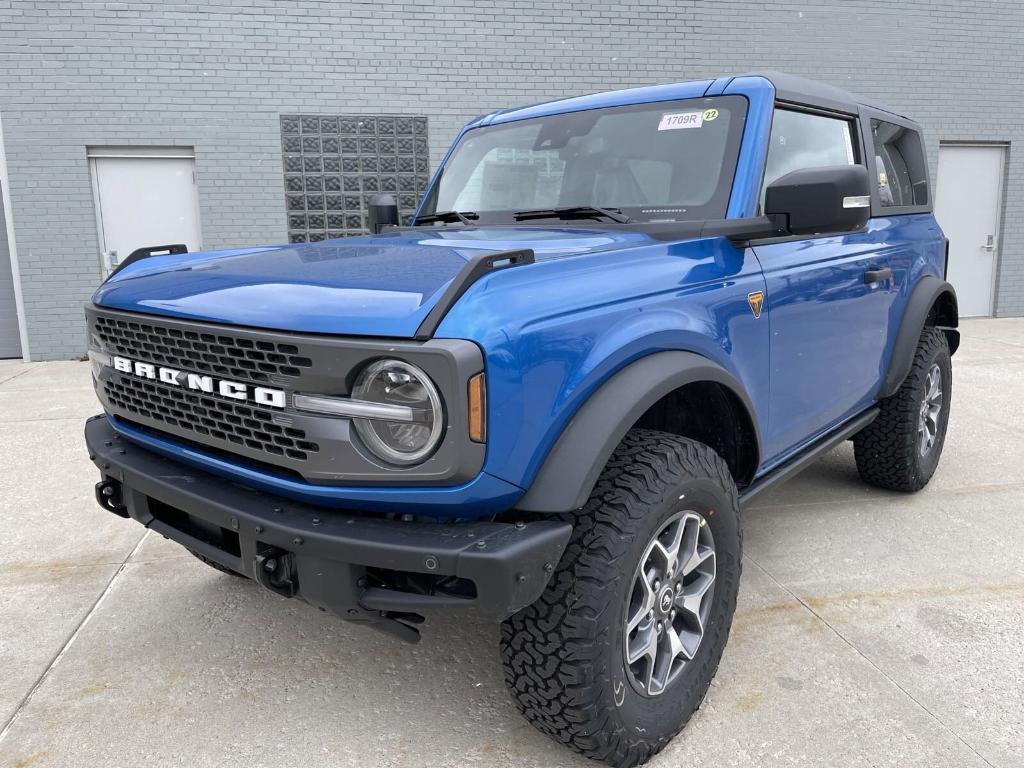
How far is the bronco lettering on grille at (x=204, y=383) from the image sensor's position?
1808 mm

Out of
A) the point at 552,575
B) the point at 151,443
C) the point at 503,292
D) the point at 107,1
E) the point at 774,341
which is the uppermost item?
the point at 107,1

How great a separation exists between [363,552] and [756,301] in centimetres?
151

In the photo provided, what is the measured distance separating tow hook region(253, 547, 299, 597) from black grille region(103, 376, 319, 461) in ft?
0.76

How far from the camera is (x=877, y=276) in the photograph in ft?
10.5

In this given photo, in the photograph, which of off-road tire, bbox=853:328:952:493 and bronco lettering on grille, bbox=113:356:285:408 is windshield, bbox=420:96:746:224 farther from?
off-road tire, bbox=853:328:952:493

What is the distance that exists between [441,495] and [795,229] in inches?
59.1

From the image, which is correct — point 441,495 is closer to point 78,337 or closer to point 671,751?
point 671,751

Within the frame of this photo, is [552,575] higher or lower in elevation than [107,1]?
lower

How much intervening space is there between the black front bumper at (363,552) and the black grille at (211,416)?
0.46 feet

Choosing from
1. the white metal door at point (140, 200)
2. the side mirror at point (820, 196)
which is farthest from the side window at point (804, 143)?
the white metal door at point (140, 200)

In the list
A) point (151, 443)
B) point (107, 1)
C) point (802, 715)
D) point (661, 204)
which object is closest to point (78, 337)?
point (107, 1)

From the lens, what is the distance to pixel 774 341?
8.48 ft

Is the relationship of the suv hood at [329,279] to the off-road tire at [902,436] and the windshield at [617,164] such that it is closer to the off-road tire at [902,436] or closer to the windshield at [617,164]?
the windshield at [617,164]

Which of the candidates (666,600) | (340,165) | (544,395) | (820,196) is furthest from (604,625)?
(340,165)
